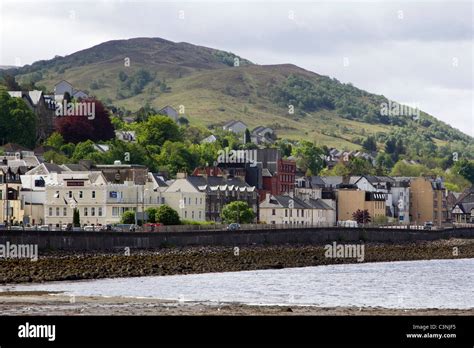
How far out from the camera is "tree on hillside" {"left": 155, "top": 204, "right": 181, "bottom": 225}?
132 m

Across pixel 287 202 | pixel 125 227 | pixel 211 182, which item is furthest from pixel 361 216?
pixel 125 227

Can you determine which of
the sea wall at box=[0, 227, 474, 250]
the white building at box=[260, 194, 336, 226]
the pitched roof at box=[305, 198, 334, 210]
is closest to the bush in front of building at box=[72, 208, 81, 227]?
the sea wall at box=[0, 227, 474, 250]

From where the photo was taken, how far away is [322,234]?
13912cm

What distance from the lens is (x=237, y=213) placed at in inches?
6029

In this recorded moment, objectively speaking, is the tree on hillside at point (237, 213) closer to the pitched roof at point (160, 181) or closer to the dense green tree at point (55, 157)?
the pitched roof at point (160, 181)

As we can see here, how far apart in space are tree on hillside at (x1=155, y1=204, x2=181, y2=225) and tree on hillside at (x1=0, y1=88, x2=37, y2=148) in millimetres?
62443

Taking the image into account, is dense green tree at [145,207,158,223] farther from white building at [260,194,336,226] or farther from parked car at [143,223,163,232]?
white building at [260,194,336,226]

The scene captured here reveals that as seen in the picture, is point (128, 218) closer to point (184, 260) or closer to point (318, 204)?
point (184, 260)

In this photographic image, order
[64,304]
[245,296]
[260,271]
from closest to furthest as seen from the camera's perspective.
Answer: [64,304], [245,296], [260,271]

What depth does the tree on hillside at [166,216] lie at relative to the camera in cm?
13150

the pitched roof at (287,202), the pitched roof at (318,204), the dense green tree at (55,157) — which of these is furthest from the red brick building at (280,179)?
the dense green tree at (55,157)
